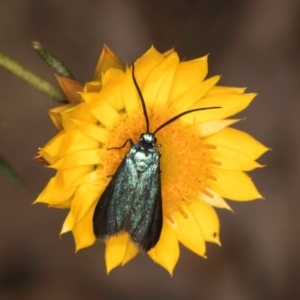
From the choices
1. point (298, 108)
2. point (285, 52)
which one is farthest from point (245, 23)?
point (298, 108)

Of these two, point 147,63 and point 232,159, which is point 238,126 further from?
point 147,63

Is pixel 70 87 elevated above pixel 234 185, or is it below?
above

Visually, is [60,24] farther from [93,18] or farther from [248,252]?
[248,252]

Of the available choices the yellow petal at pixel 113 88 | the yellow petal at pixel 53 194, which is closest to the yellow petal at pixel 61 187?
the yellow petal at pixel 53 194

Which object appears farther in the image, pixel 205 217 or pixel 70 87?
pixel 205 217

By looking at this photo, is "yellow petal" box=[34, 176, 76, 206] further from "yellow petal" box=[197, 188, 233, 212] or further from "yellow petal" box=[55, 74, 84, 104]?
"yellow petal" box=[197, 188, 233, 212]

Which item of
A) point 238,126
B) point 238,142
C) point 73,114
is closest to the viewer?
point 73,114

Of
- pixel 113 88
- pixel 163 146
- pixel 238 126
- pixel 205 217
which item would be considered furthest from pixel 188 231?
pixel 238 126
